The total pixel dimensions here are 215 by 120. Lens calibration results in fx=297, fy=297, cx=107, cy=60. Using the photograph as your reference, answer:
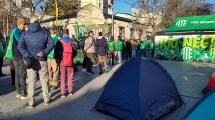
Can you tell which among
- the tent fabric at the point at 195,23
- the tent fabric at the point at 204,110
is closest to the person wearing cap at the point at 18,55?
the tent fabric at the point at 204,110

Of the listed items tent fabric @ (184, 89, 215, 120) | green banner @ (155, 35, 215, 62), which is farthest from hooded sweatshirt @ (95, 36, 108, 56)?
green banner @ (155, 35, 215, 62)

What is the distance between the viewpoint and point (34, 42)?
659cm

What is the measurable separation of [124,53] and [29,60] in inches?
585

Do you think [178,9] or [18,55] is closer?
[18,55]

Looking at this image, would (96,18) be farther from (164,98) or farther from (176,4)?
(164,98)

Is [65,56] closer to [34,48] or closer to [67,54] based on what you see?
[67,54]

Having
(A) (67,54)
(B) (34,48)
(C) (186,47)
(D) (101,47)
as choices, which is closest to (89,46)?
(D) (101,47)

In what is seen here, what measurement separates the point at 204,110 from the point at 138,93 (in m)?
1.51

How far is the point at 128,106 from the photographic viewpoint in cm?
596

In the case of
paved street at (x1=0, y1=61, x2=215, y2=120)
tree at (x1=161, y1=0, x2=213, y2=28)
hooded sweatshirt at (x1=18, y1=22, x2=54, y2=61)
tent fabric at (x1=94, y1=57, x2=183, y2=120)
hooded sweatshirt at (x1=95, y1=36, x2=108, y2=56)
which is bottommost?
paved street at (x1=0, y1=61, x2=215, y2=120)

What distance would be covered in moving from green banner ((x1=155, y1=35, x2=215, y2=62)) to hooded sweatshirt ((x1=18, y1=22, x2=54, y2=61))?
16.5 metres

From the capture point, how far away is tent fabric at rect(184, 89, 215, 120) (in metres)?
4.71

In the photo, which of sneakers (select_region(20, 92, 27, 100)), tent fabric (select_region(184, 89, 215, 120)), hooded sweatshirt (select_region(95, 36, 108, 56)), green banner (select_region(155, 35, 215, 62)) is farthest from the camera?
green banner (select_region(155, 35, 215, 62))

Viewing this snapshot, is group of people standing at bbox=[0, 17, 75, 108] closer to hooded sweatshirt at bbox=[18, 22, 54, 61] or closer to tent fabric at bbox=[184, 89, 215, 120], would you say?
hooded sweatshirt at bbox=[18, 22, 54, 61]
